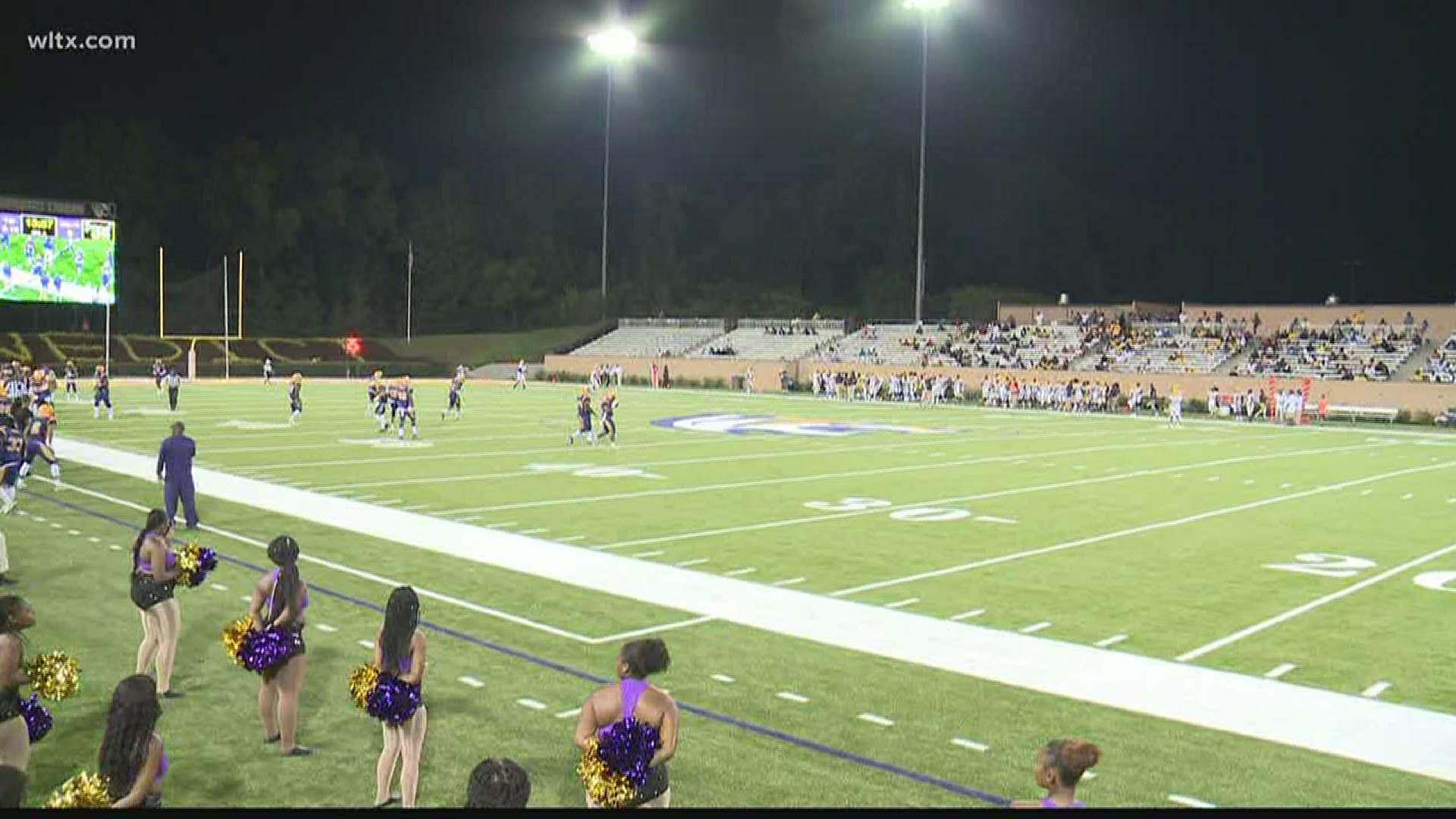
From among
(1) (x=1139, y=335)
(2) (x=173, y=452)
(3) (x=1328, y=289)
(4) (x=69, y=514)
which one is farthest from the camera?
(3) (x=1328, y=289)

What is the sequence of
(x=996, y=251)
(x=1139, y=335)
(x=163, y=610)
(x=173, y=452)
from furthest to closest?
(x=996, y=251) < (x=1139, y=335) < (x=173, y=452) < (x=163, y=610)

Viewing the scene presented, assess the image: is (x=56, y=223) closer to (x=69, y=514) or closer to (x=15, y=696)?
(x=69, y=514)

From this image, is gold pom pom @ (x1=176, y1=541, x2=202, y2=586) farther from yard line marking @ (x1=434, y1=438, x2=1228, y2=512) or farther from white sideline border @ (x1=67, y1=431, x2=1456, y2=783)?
yard line marking @ (x1=434, y1=438, x2=1228, y2=512)

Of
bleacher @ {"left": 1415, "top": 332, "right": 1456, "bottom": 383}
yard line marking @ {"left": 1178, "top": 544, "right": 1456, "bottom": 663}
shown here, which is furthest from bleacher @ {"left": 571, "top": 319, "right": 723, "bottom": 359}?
yard line marking @ {"left": 1178, "top": 544, "right": 1456, "bottom": 663}

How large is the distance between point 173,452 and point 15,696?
Result: 8979 millimetres

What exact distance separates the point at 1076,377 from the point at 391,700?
4511cm

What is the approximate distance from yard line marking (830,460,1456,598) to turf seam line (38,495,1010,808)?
11.2ft

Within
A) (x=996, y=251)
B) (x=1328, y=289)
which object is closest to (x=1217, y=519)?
(x=1328, y=289)

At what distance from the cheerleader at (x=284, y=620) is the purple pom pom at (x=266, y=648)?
0.09 feet

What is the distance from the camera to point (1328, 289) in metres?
74.9

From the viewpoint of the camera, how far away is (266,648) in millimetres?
6734

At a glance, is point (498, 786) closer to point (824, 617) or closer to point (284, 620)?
point (284, 620)

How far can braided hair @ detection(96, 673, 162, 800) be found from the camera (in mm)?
4586

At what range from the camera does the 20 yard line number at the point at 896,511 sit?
53.7ft
